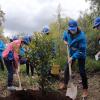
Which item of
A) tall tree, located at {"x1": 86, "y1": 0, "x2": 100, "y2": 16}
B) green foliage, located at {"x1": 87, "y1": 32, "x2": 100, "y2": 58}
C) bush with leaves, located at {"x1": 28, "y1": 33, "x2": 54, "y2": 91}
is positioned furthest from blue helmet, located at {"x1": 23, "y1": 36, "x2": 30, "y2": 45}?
tall tree, located at {"x1": 86, "y1": 0, "x2": 100, "y2": 16}

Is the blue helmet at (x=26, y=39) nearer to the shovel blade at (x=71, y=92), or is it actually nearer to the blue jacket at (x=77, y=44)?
the blue jacket at (x=77, y=44)

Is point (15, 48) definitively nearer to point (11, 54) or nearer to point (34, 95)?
point (11, 54)

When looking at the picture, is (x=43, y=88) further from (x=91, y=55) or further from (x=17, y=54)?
(x=91, y=55)

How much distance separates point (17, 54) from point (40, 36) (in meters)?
1.28

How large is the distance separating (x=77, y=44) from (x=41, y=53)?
3.14ft

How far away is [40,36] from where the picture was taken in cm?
1015

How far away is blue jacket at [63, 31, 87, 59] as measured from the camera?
10.2 m

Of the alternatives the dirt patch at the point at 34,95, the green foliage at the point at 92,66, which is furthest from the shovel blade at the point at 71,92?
the green foliage at the point at 92,66

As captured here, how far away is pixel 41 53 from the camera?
1012 cm

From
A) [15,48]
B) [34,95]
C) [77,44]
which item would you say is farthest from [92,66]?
[34,95]

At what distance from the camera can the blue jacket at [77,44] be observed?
10.2m

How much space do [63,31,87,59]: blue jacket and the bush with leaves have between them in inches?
21.2

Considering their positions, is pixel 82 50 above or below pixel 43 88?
above

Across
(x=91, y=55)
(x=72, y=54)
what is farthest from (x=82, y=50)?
(x=91, y=55)
